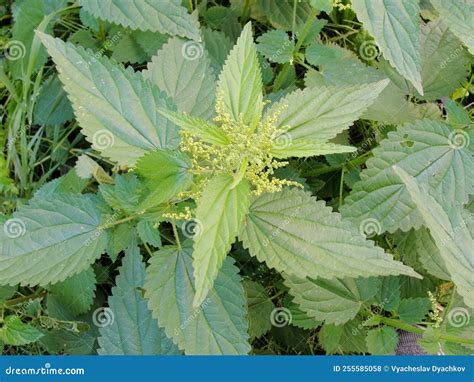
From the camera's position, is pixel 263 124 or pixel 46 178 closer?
pixel 263 124

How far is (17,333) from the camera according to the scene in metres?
2.49

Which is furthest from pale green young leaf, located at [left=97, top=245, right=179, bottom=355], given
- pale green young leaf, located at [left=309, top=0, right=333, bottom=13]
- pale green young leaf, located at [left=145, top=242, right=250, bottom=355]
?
pale green young leaf, located at [left=309, top=0, right=333, bottom=13]

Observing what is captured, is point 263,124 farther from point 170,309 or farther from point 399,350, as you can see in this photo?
point 399,350

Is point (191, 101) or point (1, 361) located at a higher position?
point (191, 101)

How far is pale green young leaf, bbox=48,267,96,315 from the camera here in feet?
Answer: 8.49

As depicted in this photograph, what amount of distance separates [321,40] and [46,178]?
1.59 meters

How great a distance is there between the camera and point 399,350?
2.80 m

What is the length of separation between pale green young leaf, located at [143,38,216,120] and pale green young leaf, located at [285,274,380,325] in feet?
2.66

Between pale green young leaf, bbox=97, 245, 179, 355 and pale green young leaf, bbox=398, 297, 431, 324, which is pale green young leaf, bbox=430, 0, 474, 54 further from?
pale green young leaf, bbox=97, 245, 179, 355

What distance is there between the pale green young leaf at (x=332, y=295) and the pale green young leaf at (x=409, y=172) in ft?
0.95

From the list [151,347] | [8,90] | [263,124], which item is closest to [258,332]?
[151,347]

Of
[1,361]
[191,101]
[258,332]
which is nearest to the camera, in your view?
[191,101]

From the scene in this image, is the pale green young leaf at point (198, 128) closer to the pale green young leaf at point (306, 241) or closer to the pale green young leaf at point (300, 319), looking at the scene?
the pale green young leaf at point (306, 241)

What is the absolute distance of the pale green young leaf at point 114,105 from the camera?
80.4 inches
